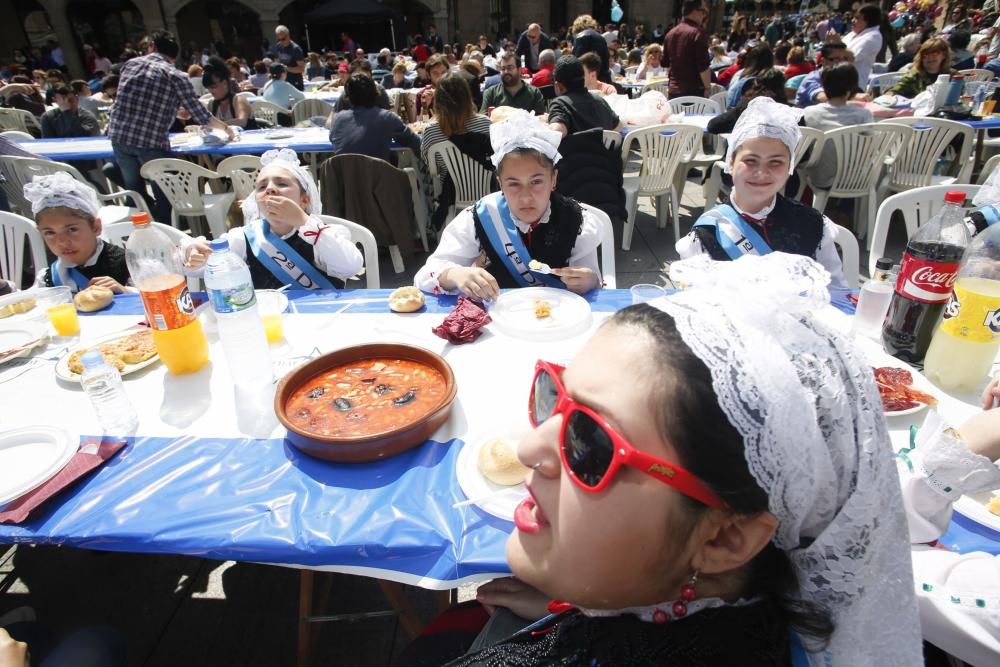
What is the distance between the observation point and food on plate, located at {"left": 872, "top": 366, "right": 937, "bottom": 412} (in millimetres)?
1544

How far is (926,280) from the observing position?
5.63 ft

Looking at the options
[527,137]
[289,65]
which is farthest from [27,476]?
[289,65]

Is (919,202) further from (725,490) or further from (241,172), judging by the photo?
(241,172)

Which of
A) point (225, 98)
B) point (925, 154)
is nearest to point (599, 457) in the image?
point (925, 154)

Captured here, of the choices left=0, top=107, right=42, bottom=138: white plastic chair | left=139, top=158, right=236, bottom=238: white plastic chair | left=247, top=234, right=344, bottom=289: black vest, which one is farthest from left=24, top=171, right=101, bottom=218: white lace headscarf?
left=0, top=107, right=42, bottom=138: white plastic chair

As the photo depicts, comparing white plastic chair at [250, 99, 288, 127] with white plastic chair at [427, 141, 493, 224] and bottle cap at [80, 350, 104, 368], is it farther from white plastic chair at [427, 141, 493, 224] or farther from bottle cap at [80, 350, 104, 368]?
bottle cap at [80, 350, 104, 368]

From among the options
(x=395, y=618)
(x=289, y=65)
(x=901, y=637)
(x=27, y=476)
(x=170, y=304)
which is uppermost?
(x=289, y=65)

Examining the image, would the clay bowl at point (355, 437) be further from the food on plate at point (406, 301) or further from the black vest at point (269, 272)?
the black vest at point (269, 272)

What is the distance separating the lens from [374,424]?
5.00 feet

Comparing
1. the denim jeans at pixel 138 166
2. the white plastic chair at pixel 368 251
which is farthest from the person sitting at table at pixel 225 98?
the white plastic chair at pixel 368 251

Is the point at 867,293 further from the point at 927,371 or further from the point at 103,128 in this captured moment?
the point at 103,128

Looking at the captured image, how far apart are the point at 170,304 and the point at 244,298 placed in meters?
0.25

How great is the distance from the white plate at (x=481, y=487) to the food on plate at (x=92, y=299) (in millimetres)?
2075

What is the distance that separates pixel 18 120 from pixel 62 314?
34.1 ft
